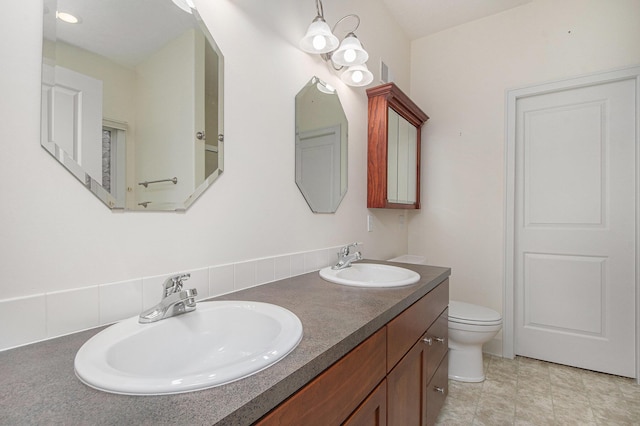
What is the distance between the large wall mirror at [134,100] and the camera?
750 mm

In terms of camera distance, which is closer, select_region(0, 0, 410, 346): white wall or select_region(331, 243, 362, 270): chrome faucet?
select_region(0, 0, 410, 346): white wall

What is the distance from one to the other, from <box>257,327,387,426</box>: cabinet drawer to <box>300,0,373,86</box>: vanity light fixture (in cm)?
126

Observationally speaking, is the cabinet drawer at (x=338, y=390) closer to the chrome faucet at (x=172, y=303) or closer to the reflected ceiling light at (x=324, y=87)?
the chrome faucet at (x=172, y=303)

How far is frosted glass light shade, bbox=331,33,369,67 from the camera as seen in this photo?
1591 millimetres

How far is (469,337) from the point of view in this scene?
1978 millimetres

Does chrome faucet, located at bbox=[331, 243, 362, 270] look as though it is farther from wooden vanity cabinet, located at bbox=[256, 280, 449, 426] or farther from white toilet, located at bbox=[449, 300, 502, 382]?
white toilet, located at bbox=[449, 300, 502, 382]

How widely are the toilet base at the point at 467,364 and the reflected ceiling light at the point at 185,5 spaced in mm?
2326

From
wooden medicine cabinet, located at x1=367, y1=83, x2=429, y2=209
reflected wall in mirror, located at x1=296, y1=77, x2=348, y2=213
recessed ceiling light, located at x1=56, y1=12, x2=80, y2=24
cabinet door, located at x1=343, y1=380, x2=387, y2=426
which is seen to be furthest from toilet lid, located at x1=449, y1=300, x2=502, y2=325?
recessed ceiling light, located at x1=56, y1=12, x2=80, y2=24

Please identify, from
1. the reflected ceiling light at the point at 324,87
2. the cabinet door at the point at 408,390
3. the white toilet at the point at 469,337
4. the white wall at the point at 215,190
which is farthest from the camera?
the white toilet at the point at 469,337

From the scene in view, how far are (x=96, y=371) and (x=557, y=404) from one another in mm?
2337

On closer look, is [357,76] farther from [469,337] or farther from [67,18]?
[469,337]

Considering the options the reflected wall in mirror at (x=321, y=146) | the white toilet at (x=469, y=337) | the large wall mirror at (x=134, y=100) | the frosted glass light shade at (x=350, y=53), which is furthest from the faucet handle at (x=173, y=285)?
the white toilet at (x=469, y=337)

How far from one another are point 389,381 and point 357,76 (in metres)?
1.58

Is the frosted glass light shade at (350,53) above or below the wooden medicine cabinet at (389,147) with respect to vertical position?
above
